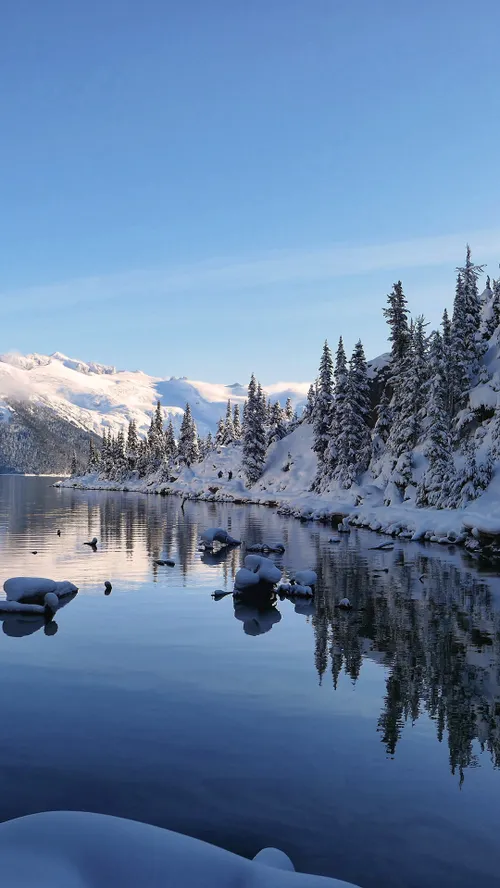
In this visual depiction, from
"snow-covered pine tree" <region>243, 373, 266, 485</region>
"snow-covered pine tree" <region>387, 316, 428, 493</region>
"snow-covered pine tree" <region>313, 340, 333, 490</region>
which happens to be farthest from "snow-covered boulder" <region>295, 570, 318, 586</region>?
"snow-covered pine tree" <region>243, 373, 266, 485</region>

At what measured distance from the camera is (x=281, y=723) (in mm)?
10555

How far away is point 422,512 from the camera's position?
44.6 meters

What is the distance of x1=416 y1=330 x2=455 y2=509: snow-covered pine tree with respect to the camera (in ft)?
153

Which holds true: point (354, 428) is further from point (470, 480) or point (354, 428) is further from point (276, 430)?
point (276, 430)

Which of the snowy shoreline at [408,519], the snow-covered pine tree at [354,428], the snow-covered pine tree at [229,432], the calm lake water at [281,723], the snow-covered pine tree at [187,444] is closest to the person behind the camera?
the calm lake water at [281,723]

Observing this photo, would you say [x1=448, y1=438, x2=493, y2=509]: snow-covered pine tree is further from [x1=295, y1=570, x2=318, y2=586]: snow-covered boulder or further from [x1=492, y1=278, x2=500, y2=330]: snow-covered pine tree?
[x1=295, y1=570, x2=318, y2=586]: snow-covered boulder

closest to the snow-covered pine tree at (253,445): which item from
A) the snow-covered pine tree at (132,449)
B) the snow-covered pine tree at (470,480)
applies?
the snow-covered pine tree at (470,480)

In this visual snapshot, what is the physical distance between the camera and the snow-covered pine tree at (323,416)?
76.1m

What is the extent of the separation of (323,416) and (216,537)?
46.2 meters

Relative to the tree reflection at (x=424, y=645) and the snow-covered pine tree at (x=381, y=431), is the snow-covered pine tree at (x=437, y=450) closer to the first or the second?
the snow-covered pine tree at (x=381, y=431)

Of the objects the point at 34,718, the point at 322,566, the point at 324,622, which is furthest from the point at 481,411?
the point at 34,718

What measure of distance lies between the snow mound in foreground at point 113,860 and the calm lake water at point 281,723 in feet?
5.46

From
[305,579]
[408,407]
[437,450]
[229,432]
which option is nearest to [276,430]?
[229,432]

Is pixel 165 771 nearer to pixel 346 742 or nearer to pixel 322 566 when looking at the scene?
pixel 346 742
